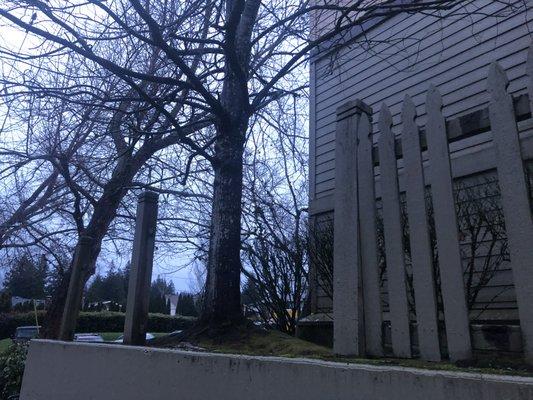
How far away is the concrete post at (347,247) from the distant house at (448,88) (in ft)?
4.66

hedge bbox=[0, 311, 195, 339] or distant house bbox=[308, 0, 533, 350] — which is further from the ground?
distant house bbox=[308, 0, 533, 350]

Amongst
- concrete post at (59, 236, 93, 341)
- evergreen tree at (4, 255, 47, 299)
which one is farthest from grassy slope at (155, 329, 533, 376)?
evergreen tree at (4, 255, 47, 299)

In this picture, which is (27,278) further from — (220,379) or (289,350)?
(220,379)

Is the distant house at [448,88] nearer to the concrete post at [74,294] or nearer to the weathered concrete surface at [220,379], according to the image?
the weathered concrete surface at [220,379]

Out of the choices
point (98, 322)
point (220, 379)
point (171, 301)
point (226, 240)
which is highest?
point (171, 301)

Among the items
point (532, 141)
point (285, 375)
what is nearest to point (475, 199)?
point (532, 141)

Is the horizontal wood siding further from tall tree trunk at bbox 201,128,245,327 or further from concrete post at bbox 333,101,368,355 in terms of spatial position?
concrete post at bbox 333,101,368,355

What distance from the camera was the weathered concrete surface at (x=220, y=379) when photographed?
2.16 m

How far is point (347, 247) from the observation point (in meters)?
3.22

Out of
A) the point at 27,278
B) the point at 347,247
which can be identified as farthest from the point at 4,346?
the point at 347,247

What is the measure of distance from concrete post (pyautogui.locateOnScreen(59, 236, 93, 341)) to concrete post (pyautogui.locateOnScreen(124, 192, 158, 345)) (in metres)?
1.39

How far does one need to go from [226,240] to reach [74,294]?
7.34ft

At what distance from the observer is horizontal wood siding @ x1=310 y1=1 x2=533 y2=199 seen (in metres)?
6.10

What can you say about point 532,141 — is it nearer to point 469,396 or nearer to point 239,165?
point 239,165
